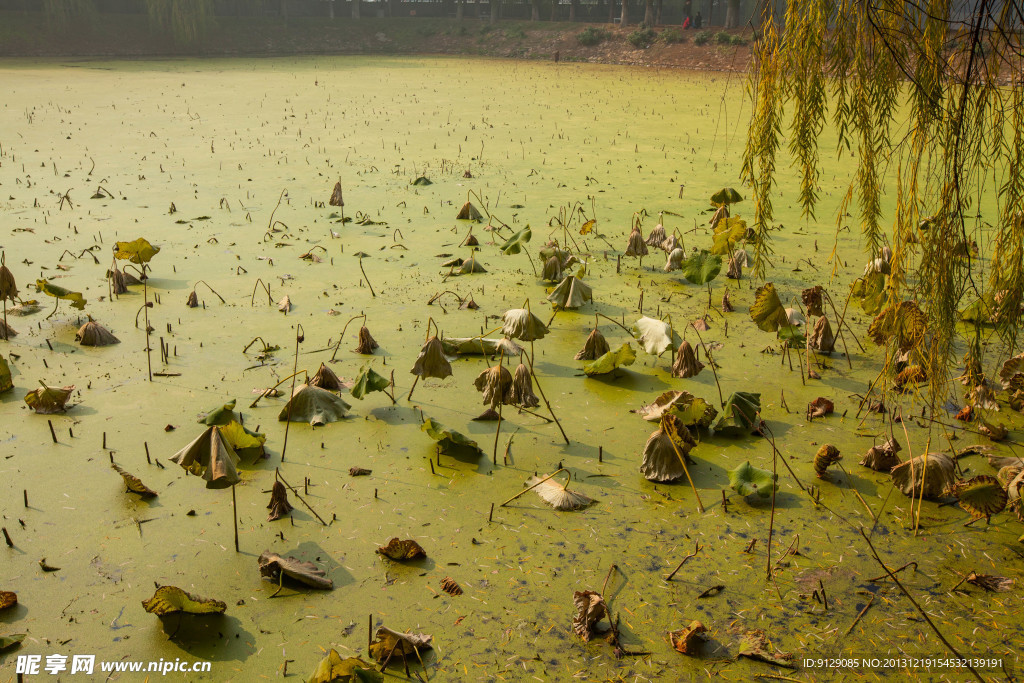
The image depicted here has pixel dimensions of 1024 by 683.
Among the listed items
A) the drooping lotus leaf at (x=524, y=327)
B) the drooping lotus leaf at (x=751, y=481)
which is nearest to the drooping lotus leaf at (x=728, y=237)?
the drooping lotus leaf at (x=524, y=327)

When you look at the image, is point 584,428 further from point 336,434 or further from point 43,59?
point 43,59

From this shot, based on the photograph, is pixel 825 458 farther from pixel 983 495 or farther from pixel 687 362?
pixel 687 362

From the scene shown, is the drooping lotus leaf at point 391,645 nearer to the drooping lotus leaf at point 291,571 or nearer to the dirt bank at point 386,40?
Answer: the drooping lotus leaf at point 291,571

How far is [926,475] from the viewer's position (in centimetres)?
237

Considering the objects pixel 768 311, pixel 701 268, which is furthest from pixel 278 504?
pixel 701 268

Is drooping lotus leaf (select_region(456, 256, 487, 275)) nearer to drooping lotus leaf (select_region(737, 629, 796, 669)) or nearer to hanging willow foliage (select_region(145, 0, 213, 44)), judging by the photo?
drooping lotus leaf (select_region(737, 629, 796, 669))

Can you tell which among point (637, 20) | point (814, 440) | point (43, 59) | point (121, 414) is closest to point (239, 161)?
point (121, 414)

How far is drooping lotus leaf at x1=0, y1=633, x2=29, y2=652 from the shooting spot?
1.76 meters

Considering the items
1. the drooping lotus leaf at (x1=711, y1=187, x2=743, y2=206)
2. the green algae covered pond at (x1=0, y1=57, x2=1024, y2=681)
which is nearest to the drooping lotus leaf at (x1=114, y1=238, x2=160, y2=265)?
the green algae covered pond at (x1=0, y1=57, x2=1024, y2=681)

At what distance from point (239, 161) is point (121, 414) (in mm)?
4928

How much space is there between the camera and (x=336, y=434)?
9.10 feet

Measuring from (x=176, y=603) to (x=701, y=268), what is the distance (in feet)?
9.60

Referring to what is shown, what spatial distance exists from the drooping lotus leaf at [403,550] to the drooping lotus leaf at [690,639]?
26.4 inches

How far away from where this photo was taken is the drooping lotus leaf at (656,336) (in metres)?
3.13
